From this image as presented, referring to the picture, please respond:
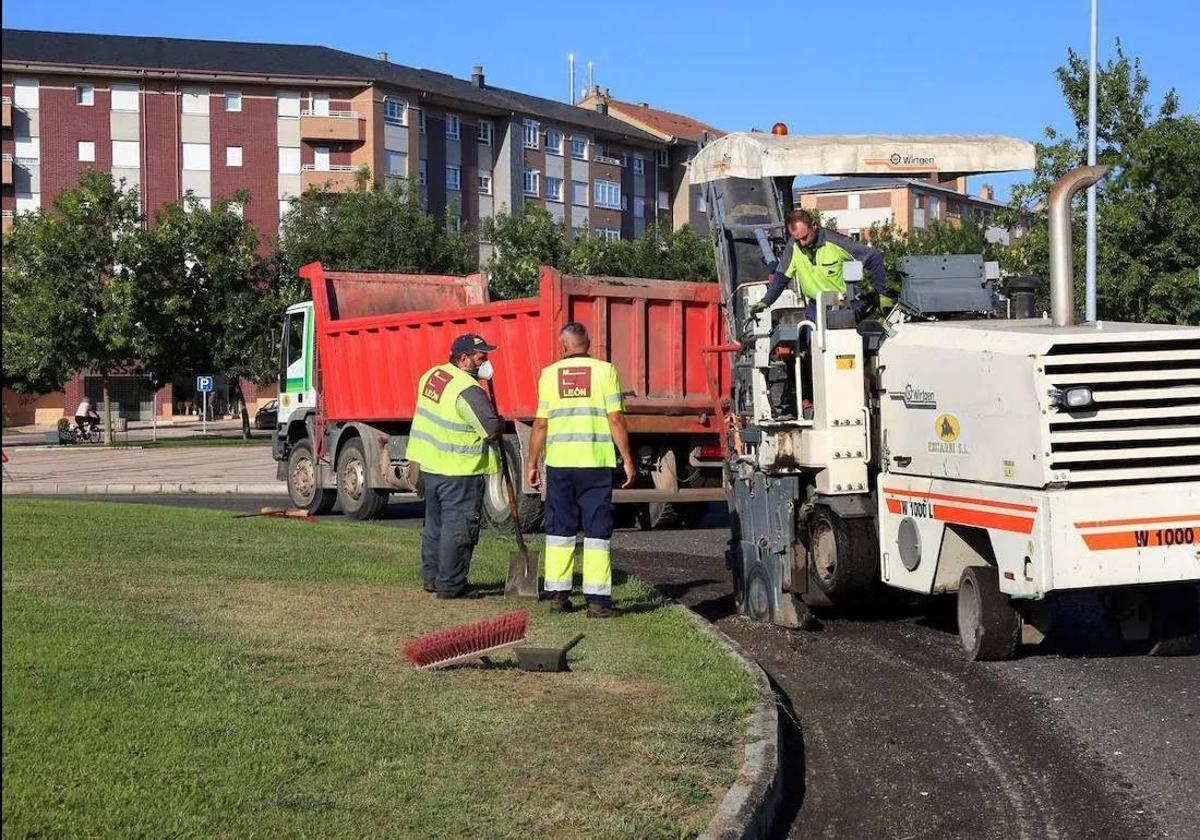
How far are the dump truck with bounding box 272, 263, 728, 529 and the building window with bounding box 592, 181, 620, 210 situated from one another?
6577cm

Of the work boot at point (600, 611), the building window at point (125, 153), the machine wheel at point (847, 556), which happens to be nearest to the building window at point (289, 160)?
the building window at point (125, 153)

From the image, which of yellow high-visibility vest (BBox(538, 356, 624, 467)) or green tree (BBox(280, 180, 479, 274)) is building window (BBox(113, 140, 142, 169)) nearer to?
green tree (BBox(280, 180, 479, 274))

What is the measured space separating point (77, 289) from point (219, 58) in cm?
2779

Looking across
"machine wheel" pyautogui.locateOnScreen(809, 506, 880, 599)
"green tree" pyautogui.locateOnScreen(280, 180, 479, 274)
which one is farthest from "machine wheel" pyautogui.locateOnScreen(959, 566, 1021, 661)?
"green tree" pyautogui.locateOnScreen(280, 180, 479, 274)

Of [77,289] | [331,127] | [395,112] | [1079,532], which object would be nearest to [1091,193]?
[1079,532]

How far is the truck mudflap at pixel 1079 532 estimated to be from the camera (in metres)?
7.28

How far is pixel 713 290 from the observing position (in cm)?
1616

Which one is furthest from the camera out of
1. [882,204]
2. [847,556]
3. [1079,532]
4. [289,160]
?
[882,204]

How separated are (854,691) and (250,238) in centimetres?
4414

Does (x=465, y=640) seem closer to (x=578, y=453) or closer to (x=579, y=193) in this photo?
(x=578, y=453)

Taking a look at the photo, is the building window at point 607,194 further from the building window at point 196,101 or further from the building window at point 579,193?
the building window at point 196,101

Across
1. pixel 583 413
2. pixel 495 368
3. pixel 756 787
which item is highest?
pixel 495 368

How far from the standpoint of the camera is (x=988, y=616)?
7.95 meters

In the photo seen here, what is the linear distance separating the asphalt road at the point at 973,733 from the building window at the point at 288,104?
64.8 meters
